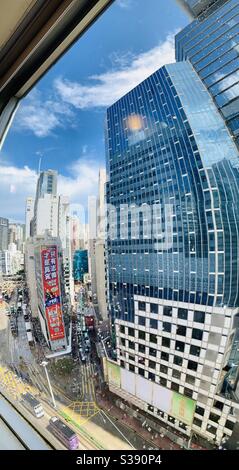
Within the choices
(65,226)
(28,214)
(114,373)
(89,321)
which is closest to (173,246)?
(65,226)

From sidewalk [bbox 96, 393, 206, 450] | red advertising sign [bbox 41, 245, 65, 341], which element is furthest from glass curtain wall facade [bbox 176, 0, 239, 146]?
sidewalk [bbox 96, 393, 206, 450]

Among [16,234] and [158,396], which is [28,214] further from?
[158,396]

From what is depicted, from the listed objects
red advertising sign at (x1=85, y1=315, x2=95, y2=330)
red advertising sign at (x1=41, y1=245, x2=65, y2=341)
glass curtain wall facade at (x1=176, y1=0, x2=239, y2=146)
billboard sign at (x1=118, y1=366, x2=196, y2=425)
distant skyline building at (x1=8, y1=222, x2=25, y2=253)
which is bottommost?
billboard sign at (x1=118, y1=366, x2=196, y2=425)

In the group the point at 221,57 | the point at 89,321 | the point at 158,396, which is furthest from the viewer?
the point at 158,396

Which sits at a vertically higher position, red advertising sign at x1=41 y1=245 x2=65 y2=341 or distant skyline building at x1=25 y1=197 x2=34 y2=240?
distant skyline building at x1=25 y1=197 x2=34 y2=240

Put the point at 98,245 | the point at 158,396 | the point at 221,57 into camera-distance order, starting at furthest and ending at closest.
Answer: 1. the point at 158,396
2. the point at 98,245
3. the point at 221,57

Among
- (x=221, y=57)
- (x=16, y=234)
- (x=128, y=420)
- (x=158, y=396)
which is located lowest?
(x=128, y=420)

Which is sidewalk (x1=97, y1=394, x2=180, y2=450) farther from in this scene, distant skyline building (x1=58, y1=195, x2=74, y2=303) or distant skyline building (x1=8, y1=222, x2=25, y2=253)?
distant skyline building (x1=8, y1=222, x2=25, y2=253)
